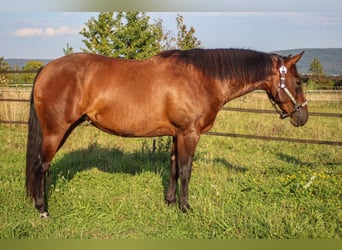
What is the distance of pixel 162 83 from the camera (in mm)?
4031

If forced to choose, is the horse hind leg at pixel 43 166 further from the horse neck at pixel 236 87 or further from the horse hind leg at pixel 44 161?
the horse neck at pixel 236 87

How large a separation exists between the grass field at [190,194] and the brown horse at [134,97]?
400 mm

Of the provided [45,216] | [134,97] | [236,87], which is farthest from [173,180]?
[45,216]

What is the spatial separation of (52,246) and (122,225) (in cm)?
156

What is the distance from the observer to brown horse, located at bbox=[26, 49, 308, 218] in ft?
13.0

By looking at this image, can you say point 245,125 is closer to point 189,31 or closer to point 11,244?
point 11,244

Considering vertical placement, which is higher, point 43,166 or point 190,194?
point 43,166

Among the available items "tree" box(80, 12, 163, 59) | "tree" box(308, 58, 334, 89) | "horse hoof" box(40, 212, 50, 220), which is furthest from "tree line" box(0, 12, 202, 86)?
"horse hoof" box(40, 212, 50, 220)

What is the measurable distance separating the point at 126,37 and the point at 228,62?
556 inches

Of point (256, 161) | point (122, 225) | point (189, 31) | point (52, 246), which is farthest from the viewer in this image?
point (189, 31)

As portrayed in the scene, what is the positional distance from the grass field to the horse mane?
5.42 feet

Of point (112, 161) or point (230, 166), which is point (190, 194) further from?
point (112, 161)

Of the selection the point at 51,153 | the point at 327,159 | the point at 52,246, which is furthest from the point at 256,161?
the point at 52,246

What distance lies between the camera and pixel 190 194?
4.64m
